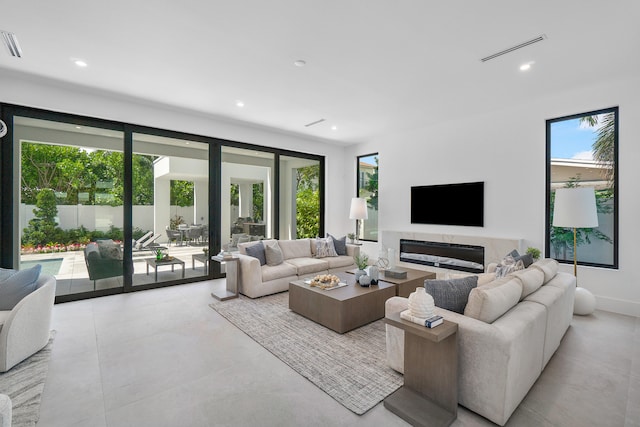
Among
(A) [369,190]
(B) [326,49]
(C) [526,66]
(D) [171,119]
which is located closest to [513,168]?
(C) [526,66]

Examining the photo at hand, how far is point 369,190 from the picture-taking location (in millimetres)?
7379

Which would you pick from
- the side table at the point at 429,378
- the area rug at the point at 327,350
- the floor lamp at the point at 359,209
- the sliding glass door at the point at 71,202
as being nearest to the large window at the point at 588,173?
the area rug at the point at 327,350

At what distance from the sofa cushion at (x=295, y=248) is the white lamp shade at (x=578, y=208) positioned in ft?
12.7

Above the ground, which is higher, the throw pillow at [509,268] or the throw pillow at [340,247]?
the throw pillow at [509,268]

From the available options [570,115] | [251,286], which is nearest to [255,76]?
[251,286]

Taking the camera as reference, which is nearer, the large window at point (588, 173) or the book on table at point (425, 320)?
the book on table at point (425, 320)

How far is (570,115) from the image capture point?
437cm

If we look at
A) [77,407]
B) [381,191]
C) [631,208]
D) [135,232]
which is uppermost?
[381,191]

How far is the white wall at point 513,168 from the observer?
3873 mm

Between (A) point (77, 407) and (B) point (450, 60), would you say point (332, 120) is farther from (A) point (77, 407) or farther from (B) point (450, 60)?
(A) point (77, 407)

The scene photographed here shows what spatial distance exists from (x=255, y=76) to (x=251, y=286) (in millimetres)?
2906

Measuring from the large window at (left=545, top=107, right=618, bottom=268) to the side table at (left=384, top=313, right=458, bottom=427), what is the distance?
3.75 metres

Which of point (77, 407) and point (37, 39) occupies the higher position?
Answer: point (37, 39)

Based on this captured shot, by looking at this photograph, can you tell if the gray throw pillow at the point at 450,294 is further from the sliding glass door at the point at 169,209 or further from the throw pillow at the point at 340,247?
the sliding glass door at the point at 169,209
